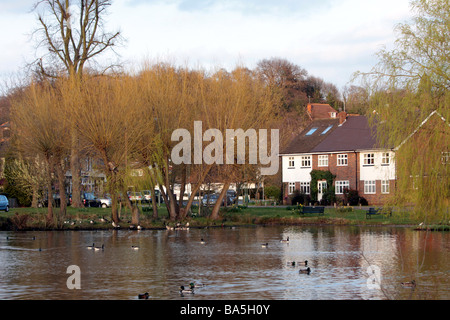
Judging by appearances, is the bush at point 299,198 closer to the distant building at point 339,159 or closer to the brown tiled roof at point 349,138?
the distant building at point 339,159

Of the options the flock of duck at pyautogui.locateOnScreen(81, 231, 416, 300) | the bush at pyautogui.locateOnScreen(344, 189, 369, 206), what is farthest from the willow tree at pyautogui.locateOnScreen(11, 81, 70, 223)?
the bush at pyautogui.locateOnScreen(344, 189, 369, 206)

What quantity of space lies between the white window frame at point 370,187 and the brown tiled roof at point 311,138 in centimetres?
757

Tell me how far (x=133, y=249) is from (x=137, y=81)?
15.5 m

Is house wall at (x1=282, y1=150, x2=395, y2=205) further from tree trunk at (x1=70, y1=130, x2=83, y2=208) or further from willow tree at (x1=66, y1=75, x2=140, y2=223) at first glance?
willow tree at (x1=66, y1=75, x2=140, y2=223)

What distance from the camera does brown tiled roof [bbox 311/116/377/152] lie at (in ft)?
212

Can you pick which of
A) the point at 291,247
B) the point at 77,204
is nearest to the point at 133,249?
the point at 291,247

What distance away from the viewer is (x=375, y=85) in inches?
991

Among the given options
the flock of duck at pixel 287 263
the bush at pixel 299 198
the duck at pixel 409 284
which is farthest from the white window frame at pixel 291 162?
the duck at pixel 409 284

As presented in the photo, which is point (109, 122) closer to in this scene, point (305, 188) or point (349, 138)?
point (305, 188)

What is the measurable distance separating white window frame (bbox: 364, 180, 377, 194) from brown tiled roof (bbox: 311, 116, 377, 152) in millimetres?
3357

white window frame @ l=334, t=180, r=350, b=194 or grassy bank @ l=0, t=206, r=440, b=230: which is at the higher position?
white window frame @ l=334, t=180, r=350, b=194

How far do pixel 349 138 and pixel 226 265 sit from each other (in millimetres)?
45620

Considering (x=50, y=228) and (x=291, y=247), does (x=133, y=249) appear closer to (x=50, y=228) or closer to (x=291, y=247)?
(x=291, y=247)

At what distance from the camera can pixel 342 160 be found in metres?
65.4
